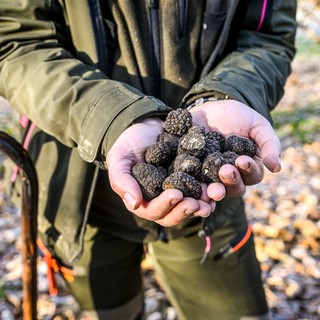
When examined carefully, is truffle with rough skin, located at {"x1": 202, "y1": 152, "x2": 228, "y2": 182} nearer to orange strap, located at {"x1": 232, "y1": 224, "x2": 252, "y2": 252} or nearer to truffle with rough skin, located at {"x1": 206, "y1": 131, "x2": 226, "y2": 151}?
truffle with rough skin, located at {"x1": 206, "y1": 131, "x2": 226, "y2": 151}

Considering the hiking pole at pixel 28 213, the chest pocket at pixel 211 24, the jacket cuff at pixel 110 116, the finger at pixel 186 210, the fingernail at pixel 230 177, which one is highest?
the chest pocket at pixel 211 24

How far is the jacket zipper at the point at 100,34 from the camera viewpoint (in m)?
1.66

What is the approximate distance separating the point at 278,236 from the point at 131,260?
1.73 meters

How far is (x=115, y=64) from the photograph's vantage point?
1.81 m

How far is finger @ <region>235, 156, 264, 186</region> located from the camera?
4.47ft

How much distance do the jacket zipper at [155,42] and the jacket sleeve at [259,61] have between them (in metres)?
0.18

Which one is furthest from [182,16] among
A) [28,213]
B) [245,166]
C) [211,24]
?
[28,213]

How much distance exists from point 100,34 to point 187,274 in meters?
1.10

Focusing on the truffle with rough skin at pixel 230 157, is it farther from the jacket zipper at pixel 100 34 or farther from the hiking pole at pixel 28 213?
the hiking pole at pixel 28 213

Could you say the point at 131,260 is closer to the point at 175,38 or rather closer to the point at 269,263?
the point at 175,38

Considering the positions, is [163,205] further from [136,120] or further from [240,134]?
[240,134]

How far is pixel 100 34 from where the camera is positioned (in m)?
1.70

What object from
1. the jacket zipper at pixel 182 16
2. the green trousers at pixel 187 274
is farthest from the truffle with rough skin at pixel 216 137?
the green trousers at pixel 187 274

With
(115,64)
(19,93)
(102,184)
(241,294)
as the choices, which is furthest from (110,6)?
(241,294)
